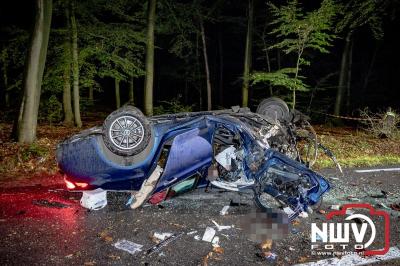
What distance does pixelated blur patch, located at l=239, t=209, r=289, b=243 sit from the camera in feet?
14.4

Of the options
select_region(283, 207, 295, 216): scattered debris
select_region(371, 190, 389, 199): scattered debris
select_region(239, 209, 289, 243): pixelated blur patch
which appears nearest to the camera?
select_region(239, 209, 289, 243): pixelated blur patch

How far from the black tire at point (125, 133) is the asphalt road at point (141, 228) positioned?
1.03m

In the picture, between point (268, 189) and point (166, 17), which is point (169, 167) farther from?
point (166, 17)

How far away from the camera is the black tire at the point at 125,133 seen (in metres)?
4.92

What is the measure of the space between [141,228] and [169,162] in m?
0.99

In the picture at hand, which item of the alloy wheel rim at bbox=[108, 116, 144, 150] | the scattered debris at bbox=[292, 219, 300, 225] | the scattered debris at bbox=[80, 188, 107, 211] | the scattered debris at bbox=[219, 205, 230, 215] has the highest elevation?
the alloy wheel rim at bbox=[108, 116, 144, 150]

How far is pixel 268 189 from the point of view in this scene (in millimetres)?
4930

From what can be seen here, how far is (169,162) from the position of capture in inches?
194

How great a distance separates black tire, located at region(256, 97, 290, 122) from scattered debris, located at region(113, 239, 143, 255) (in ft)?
14.5

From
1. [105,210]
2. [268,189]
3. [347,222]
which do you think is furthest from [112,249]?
[347,222]

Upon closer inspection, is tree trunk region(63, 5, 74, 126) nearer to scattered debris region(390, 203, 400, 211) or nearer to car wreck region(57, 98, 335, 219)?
car wreck region(57, 98, 335, 219)

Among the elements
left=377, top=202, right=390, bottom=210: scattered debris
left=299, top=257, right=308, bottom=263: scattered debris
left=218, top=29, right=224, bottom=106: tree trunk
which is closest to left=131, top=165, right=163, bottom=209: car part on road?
left=299, top=257, right=308, bottom=263: scattered debris

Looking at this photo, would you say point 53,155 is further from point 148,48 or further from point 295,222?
point 148,48

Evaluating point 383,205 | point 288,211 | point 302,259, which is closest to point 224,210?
point 288,211
